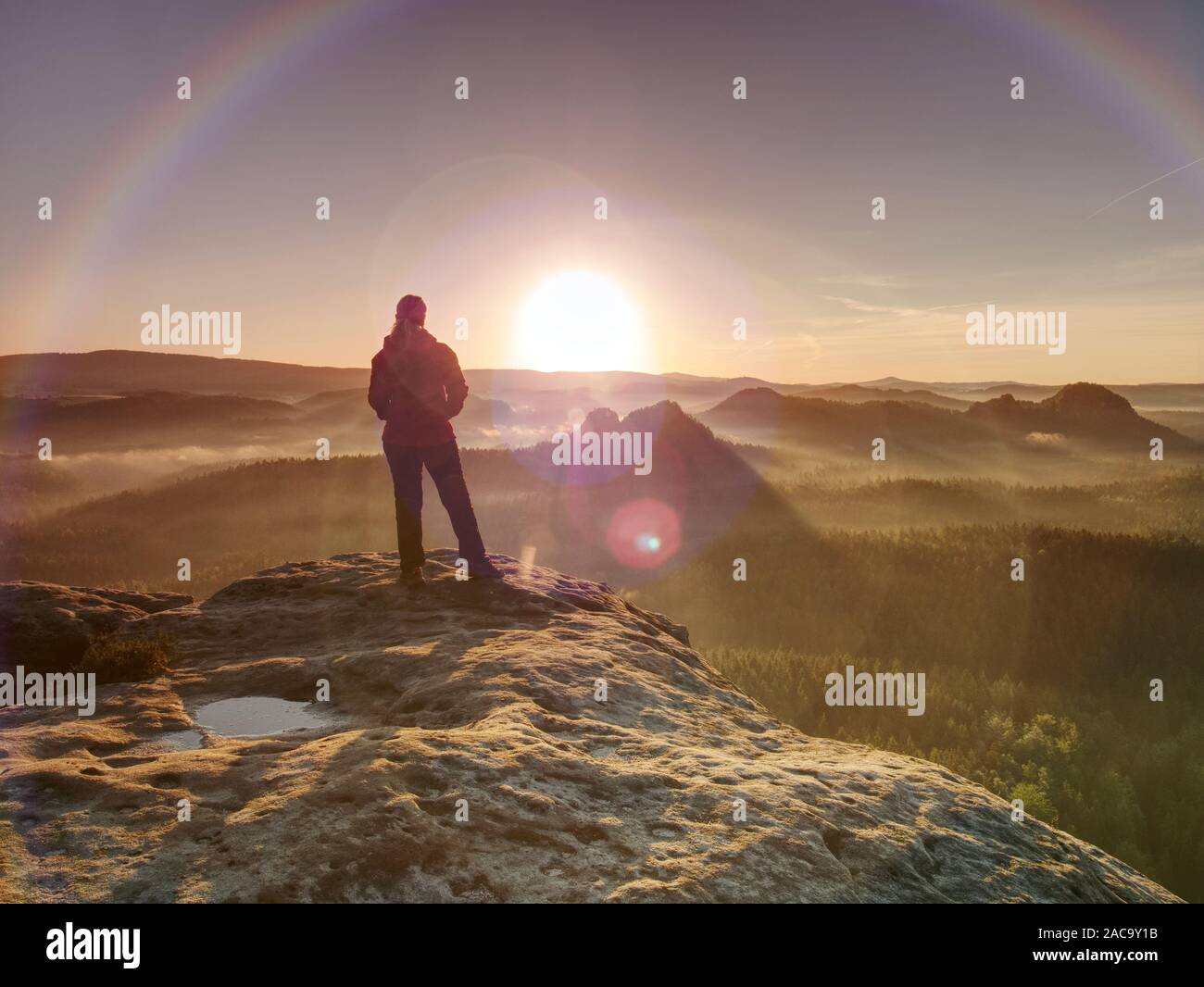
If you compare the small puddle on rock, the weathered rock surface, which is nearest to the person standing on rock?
the weathered rock surface

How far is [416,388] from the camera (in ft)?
33.3

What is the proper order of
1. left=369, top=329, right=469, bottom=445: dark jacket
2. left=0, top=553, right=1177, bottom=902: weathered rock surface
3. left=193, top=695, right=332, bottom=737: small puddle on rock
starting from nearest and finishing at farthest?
left=0, top=553, right=1177, bottom=902: weathered rock surface
left=193, top=695, right=332, bottom=737: small puddle on rock
left=369, top=329, right=469, bottom=445: dark jacket

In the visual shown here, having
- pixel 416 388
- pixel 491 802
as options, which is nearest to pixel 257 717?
pixel 491 802

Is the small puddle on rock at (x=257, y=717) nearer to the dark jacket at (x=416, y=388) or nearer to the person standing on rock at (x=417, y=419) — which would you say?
the person standing on rock at (x=417, y=419)

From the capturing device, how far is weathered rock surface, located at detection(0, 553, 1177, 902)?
386cm

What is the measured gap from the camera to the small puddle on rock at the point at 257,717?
20.6ft

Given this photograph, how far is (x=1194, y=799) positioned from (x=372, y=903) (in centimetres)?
1317

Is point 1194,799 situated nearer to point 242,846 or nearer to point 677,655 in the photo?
point 677,655

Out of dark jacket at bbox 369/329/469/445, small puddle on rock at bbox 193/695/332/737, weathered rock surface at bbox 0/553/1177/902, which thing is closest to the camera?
weathered rock surface at bbox 0/553/1177/902

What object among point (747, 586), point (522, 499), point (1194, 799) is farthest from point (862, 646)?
point (522, 499)

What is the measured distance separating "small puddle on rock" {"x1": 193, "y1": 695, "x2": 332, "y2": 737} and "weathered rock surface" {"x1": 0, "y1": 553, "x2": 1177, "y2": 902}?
0.18 metres

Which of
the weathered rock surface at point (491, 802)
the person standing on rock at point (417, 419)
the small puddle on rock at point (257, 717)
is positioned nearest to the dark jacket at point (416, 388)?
the person standing on rock at point (417, 419)

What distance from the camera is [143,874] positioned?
3760mm

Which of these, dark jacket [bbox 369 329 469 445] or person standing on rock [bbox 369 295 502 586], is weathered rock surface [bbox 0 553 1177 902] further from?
dark jacket [bbox 369 329 469 445]
